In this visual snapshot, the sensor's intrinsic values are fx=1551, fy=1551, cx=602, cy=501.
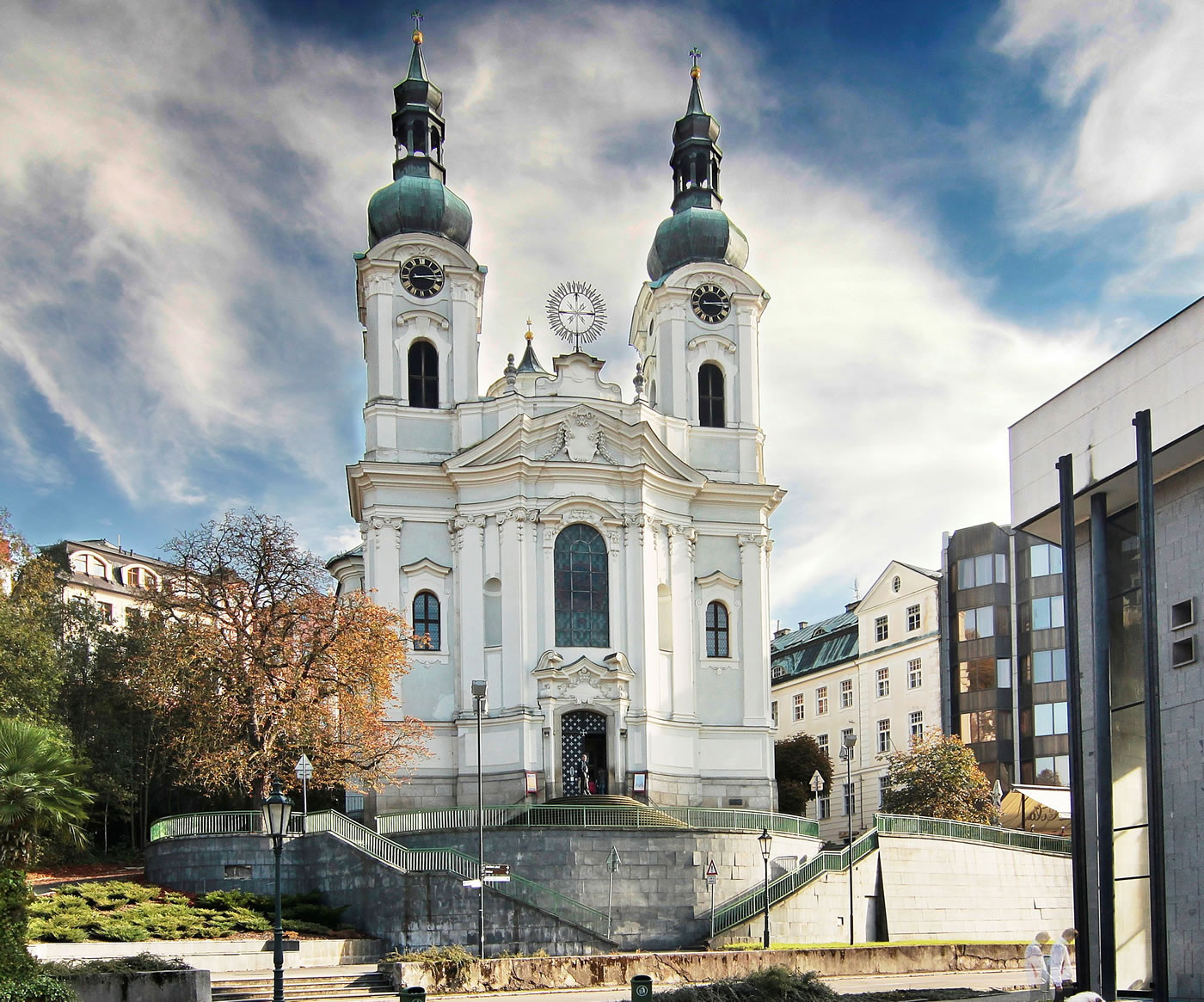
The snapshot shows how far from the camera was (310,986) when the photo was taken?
30516 millimetres

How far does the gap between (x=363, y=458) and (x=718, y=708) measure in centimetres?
1435

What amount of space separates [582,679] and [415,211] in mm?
17450

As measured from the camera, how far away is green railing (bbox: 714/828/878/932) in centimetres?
3875

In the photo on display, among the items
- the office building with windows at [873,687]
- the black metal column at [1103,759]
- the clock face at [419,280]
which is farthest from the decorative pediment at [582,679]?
the black metal column at [1103,759]

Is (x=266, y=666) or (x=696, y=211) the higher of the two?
(x=696, y=211)

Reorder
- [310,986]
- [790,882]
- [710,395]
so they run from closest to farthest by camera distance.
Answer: [310,986] < [790,882] < [710,395]

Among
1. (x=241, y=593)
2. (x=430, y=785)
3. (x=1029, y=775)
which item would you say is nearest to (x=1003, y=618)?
(x=1029, y=775)

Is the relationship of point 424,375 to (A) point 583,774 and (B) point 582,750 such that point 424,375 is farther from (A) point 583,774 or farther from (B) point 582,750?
(A) point 583,774

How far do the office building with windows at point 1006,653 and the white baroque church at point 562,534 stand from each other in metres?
15.0

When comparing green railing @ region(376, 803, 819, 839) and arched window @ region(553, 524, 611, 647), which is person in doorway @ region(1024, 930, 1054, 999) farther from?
arched window @ region(553, 524, 611, 647)

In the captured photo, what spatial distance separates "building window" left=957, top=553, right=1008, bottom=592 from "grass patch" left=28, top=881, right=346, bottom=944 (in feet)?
118

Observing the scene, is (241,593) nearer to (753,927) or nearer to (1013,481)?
(753,927)

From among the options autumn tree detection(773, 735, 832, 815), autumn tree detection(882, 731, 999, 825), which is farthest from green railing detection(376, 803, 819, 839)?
autumn tree detection(773, 735, 832, 815)

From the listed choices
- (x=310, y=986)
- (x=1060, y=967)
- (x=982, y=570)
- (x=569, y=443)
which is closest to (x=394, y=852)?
(x=310, y=986)
